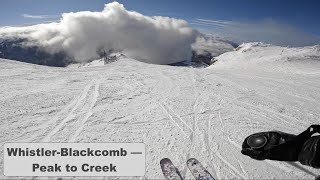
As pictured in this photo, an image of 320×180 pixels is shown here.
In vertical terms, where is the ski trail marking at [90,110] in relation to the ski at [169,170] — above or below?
above

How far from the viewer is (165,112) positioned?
8.18 meters

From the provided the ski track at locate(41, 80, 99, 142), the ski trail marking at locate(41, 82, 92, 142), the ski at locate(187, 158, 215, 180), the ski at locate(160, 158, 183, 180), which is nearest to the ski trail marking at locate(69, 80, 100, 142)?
the ski track at locate(41, 80, 99, 142)

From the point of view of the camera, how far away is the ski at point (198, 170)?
4.69 m

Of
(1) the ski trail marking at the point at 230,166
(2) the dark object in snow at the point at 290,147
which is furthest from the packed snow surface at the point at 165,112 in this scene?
(2) the dark object in snow at the point at 290,147

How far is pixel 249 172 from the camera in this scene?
16.2 ft

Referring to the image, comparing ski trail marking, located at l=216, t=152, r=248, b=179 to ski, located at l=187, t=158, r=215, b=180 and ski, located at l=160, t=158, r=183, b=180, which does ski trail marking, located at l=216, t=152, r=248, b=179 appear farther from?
ski, located at l=160, t=158, r=183, b=180

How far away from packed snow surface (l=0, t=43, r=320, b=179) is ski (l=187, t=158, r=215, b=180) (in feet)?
0.33

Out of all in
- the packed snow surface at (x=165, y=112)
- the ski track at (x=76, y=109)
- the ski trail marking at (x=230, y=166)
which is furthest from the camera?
the ski track at (x=76, y=109)

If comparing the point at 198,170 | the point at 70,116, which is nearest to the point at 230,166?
the point at 198,170

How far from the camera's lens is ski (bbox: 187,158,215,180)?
469 cm

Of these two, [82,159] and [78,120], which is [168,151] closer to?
[82,159]

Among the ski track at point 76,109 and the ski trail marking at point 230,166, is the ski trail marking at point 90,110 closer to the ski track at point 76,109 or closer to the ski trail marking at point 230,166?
the ski track at point 76,109

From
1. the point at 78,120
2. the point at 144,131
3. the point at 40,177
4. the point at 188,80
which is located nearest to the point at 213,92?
the point at 188,80

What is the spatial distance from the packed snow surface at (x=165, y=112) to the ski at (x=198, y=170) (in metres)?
0.10
